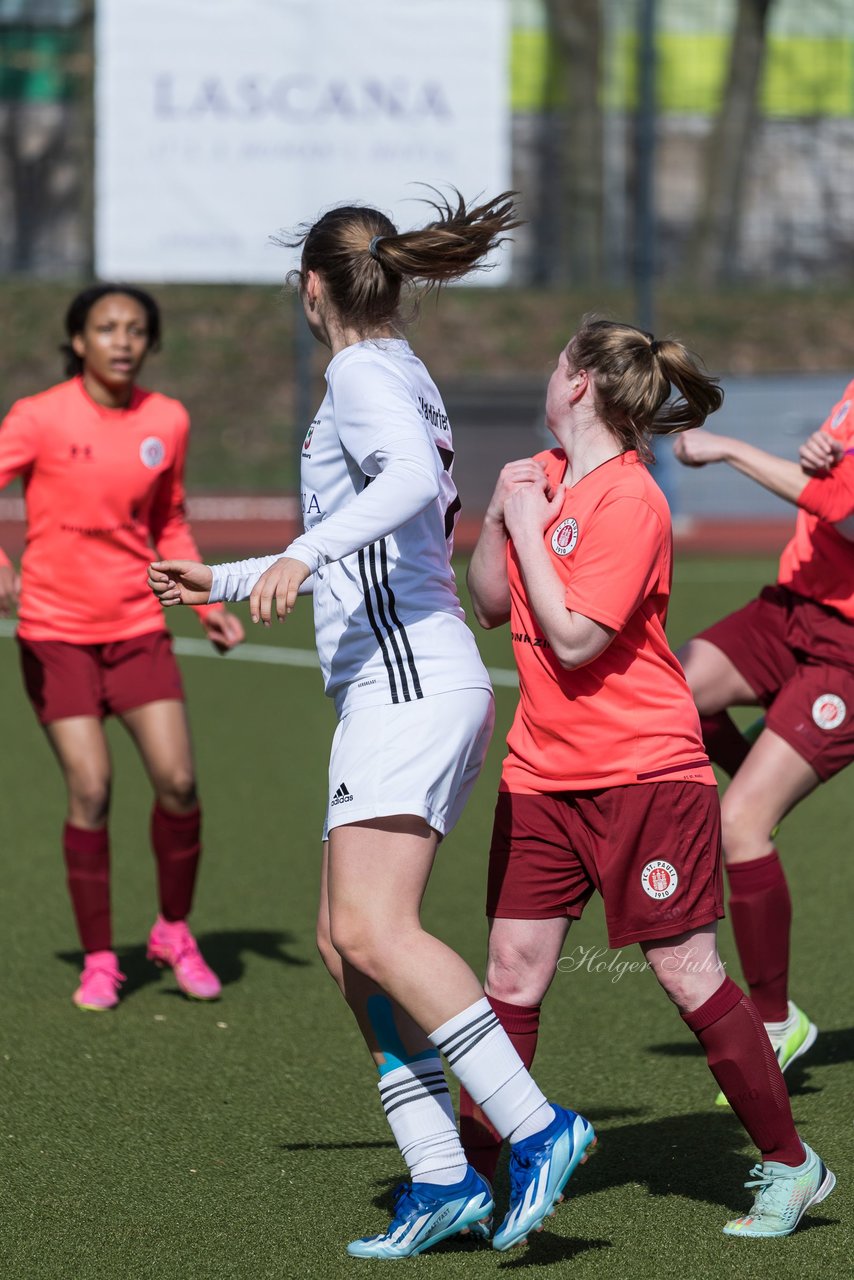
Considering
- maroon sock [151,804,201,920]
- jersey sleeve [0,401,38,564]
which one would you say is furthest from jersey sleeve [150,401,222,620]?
maroon sock [151,804,201,920]

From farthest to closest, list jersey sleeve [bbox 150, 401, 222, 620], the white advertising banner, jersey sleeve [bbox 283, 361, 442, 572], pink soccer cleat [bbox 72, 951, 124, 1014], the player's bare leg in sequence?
the white advertising banner, jersey sleeve [bbox 150, 401, 222, 620], pink soccer cleat [bbox 72, 951, 124, 1014], the player's bare leg, jersey sleeve [bbox 283, 361, 442, 572]

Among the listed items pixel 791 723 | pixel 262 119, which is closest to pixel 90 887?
pixel 791 723

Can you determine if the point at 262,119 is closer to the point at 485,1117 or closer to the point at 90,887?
the point at 90,887

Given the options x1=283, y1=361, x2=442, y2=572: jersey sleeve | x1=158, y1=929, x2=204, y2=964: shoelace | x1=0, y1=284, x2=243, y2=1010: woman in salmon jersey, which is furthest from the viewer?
x1=158, y1=929, x2=204, y2=964: shoelace

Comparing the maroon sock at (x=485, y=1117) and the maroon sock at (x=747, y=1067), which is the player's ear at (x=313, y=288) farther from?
the maroon sock at (x=747, y=1067)

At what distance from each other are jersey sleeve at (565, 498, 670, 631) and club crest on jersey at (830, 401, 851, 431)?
1.25 m

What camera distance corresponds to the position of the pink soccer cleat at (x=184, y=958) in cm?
519

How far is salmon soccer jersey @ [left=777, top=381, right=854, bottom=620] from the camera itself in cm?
434

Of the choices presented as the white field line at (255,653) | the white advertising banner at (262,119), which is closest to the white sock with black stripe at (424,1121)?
the white field line at (255,653)

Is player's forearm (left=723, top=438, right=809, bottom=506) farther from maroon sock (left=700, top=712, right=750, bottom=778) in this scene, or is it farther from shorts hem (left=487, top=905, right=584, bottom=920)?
shorts hem (left=487, top=905, right=584, bottom=920)

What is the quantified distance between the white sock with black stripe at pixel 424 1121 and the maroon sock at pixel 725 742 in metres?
1.57

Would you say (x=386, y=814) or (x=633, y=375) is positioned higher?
(x=633, y=375)

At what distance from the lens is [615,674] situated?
3.35m

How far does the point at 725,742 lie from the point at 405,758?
178 cm
